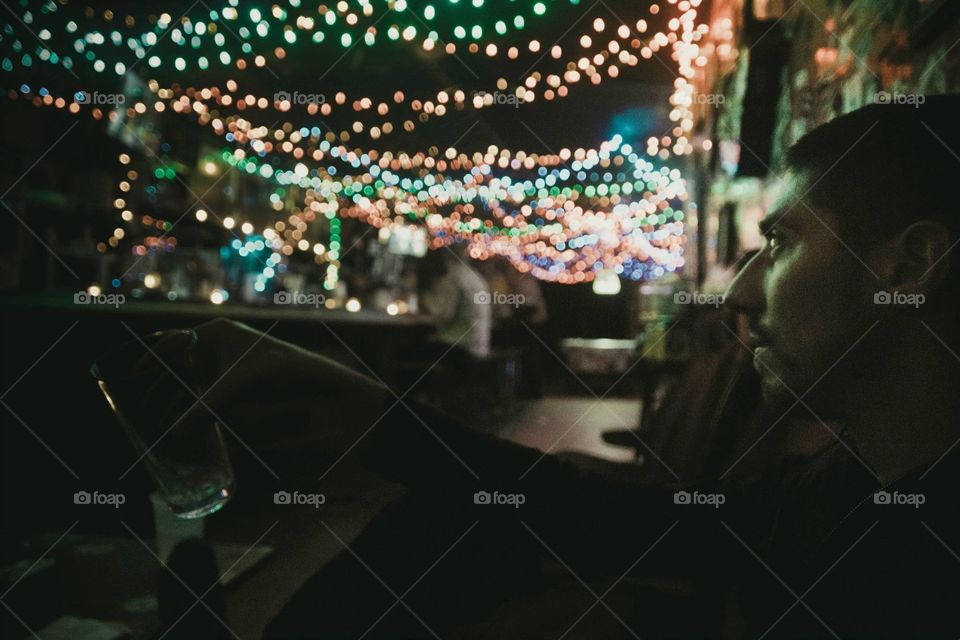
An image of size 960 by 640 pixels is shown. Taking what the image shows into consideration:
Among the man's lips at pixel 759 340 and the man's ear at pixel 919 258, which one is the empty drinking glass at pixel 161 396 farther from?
the man's ear at pixel 919 258

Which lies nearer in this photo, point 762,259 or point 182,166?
point 762,259

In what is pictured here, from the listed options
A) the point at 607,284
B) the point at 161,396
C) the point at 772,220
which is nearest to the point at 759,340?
the point at 772,220

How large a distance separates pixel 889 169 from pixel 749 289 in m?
0.28

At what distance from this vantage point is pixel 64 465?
2.38 metres

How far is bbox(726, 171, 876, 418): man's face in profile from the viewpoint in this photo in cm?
99

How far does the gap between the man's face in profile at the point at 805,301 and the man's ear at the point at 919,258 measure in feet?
0.12

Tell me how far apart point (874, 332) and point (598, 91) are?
2.44m

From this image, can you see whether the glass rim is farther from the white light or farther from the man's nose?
the white light

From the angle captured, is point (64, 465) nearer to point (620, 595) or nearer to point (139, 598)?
point (139, 598)

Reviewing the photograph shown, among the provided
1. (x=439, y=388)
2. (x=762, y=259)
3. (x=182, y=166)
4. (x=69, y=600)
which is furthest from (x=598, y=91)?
(x=182, y=166)

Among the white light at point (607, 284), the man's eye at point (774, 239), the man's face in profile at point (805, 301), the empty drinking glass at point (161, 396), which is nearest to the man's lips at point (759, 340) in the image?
the man's face in profile at point (805, 301)

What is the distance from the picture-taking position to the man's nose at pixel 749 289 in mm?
1090

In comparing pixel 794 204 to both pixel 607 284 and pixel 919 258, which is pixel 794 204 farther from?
pixel 607 284

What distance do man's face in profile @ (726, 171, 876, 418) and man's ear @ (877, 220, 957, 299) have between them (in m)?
0.04
